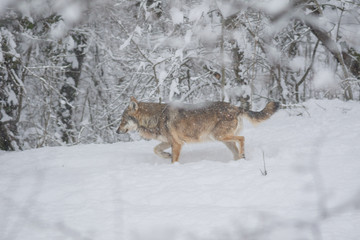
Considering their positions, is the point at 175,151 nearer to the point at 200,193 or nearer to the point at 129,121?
the point at 129,121

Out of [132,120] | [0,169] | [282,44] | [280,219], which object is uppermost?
[282,44]

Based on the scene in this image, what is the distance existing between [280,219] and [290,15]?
716 cm

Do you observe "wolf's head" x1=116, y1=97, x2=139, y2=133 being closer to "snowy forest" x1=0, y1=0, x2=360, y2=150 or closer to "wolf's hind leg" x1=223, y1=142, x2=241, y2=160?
"snowy forest" x1=0, y1=0, x2=360, y2=150

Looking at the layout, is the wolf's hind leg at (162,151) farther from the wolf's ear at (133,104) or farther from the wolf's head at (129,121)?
the wolf's ear at (133,104)

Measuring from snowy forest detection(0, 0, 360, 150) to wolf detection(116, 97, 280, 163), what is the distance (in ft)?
3.69

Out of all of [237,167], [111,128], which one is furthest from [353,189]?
[111,128]

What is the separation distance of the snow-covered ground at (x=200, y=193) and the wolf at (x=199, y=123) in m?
0.45

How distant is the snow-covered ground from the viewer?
3664 millimetres

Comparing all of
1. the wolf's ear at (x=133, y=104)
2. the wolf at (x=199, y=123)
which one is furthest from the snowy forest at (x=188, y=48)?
the wolf at (x=199, y=123)

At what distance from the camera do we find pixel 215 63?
1001 cm

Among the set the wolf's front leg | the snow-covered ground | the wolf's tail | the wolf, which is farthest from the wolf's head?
the wolf's tail

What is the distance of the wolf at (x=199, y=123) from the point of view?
22.3 ft

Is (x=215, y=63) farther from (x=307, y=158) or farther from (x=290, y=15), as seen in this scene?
(x=307, y=158)

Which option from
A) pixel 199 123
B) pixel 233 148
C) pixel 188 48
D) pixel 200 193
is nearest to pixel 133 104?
pixel 199 123
